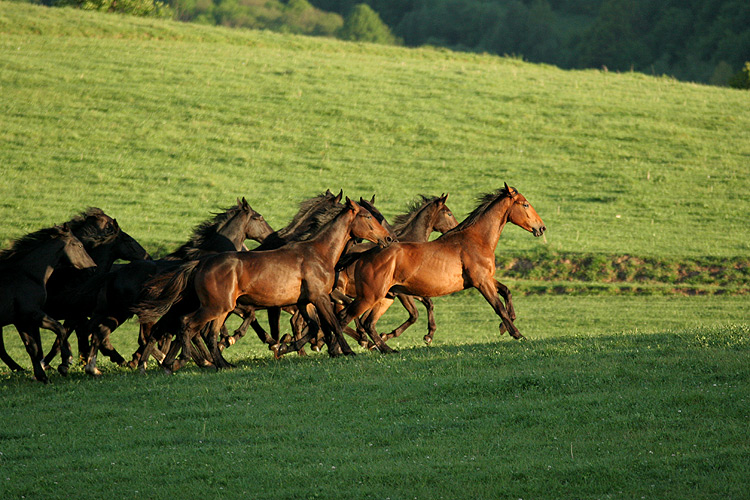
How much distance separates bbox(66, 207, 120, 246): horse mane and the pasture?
1.90 m

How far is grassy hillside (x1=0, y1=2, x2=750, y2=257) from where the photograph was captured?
27000 millimetres

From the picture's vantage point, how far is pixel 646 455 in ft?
22.3

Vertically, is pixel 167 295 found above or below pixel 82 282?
above

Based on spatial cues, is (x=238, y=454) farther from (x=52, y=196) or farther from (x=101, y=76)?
(x=101, y=76)

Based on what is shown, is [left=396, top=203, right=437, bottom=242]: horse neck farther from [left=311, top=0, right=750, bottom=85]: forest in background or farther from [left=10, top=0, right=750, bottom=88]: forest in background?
[left=311, top=0, right=750, bottom=85]: forest in background

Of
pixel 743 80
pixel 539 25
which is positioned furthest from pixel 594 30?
pixel 743 80

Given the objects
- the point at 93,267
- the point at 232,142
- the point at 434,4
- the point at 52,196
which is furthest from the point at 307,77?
the point at 434,4

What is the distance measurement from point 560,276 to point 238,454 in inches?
652

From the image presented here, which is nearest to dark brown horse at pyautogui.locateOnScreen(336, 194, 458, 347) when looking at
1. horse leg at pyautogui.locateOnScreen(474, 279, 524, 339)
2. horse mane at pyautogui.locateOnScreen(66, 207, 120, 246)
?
horse leg at pyautogui.locateOnScreen(474, 279, 524, 339)

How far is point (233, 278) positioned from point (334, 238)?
151 centimetres

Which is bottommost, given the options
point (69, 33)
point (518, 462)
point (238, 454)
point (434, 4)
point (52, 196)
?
point (52, 196)

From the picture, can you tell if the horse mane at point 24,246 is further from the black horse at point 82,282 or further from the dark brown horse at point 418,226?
the dark brown horse at point 418,226

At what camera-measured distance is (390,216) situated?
85.5 feet

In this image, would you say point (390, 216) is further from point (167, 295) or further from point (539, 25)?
point (539, 25)
